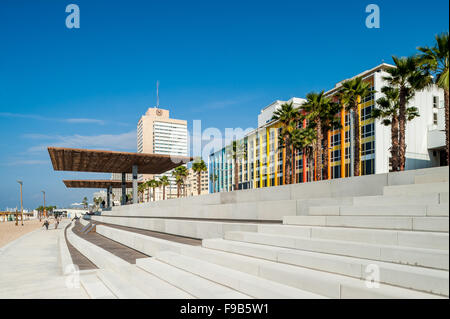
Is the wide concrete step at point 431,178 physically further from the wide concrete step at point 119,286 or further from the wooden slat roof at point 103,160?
the wooden slat roof at point 103,160

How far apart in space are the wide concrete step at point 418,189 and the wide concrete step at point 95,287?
5.55 m

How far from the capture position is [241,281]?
441 centimetres

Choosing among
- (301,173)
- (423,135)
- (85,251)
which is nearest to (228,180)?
(301,173)

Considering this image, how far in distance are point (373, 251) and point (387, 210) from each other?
4.34 feet

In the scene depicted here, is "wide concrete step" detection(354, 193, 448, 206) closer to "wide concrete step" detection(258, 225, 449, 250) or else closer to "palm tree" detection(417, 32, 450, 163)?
"wide concrete step" detection(258, 225, 449, 250)

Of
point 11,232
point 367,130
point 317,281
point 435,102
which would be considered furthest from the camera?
point 435,102

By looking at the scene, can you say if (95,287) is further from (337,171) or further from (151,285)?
(337,171)

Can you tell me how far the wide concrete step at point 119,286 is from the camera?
16.7 feet

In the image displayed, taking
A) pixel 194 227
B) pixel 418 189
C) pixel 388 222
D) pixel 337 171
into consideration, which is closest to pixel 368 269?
pixel 388 222

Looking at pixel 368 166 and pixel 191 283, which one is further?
pixel 368 166

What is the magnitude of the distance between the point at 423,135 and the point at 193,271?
48288 mm
